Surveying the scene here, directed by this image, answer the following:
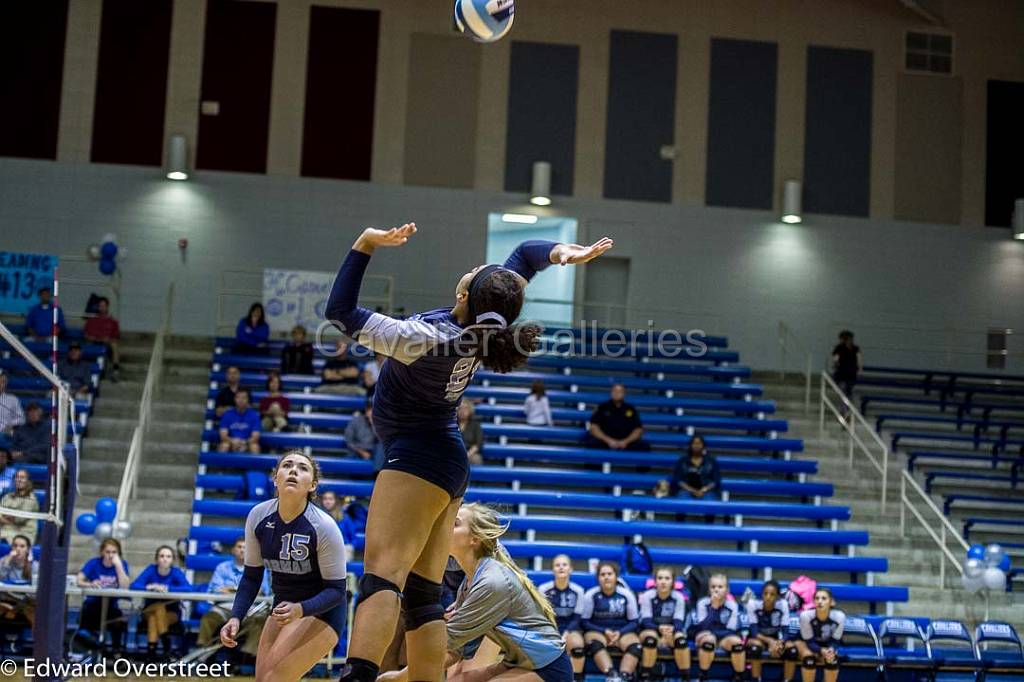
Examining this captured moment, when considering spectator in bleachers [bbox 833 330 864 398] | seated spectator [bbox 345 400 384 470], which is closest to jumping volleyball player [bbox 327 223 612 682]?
seated spectator [bbox 345 400 384 470]

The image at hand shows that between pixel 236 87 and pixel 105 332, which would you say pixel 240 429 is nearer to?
pixel 105 332

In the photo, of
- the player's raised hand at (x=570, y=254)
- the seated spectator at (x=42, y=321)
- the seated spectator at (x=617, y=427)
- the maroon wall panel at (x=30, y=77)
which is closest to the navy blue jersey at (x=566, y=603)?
the seated spectator at (x=617, y=427)

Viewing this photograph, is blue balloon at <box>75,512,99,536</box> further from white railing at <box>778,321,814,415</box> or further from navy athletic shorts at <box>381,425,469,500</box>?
white railing at <box>778,321,814,415</box>

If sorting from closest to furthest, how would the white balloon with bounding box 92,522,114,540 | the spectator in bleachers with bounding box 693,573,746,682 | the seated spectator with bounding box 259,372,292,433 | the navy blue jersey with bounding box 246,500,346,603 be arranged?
the navy blue jersey with bounding box 246,500,346,603
the spectator in bleachers with bounding box 693,573,746,682
the white balloon with bounding box 92,522,114,540
the seated spectator with bounding box 259,372,292,433

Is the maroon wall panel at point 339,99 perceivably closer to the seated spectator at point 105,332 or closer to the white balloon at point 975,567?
the seated spectator at point 105,332

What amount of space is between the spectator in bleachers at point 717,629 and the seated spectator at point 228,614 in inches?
170

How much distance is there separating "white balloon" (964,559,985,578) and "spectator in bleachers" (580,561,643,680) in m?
4.35

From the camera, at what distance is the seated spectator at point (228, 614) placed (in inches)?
436

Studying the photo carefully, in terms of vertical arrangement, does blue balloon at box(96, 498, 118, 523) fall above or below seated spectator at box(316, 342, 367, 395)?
below

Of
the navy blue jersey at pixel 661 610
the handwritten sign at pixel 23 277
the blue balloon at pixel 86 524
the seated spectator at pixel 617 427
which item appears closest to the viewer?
the navy blue jersey at pixel 661 610

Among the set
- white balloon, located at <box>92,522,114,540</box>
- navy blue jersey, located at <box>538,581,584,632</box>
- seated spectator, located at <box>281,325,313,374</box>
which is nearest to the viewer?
navy blue jersey, located at <box>538,581,584,632</box>

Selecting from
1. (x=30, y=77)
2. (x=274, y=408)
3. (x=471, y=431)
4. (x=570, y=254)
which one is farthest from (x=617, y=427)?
(x=30, y=77)

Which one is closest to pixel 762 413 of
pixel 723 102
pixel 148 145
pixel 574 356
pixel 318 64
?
pixel 574 356

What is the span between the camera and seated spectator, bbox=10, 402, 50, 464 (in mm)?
12175
